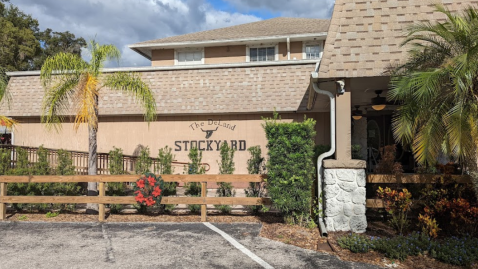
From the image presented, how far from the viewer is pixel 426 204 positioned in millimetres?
7141

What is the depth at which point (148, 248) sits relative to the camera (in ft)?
20.9

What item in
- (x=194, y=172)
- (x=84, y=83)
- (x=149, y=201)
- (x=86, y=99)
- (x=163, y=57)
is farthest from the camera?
(x=163, y=57)

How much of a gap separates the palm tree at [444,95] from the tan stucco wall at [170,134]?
25.4ft

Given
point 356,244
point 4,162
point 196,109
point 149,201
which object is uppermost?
point 196,109

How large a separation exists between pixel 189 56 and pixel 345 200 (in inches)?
578

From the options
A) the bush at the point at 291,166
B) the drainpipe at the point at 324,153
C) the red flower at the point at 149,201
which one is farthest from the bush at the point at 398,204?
the red flower at the point at 149,201

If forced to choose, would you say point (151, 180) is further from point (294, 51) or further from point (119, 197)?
point (294, 51)

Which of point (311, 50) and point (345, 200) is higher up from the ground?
point (311, 50)

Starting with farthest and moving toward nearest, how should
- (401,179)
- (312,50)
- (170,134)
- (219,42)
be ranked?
(312,50), (219,42), (170,134), (401,179)

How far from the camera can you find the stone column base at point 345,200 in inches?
284

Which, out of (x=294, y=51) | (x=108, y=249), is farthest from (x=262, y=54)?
(x=108, y=249)

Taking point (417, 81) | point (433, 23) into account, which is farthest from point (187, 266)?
point (433, 23)

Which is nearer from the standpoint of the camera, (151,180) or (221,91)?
(151,180)

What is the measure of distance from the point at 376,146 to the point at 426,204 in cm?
963
